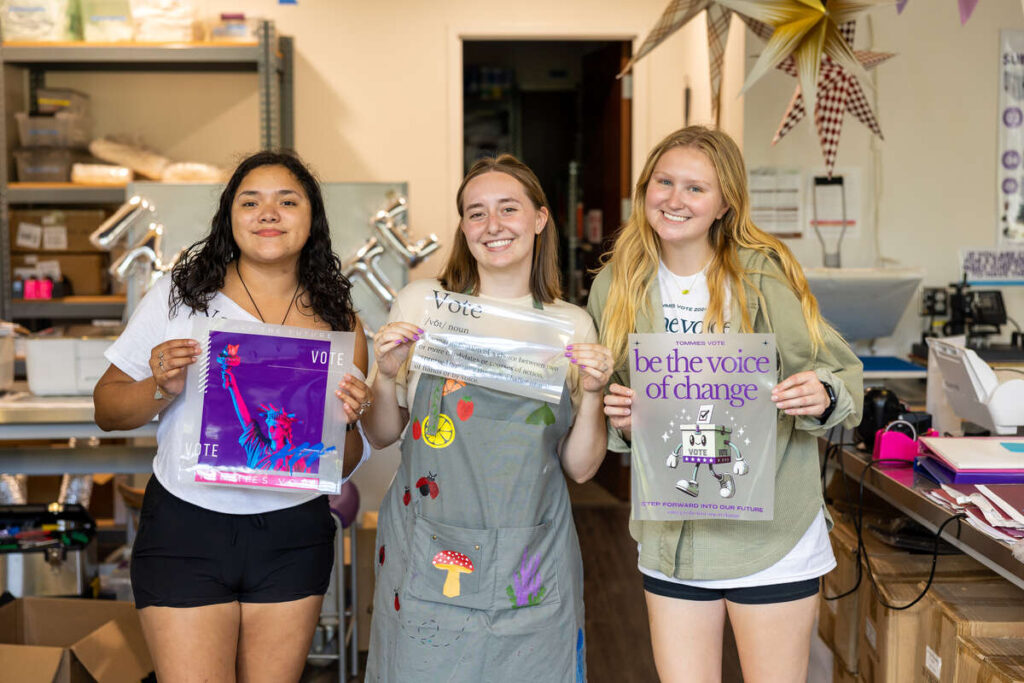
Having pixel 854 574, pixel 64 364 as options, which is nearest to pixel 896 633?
pixel 854 574

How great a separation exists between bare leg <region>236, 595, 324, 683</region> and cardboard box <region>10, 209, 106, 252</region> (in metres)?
2.96

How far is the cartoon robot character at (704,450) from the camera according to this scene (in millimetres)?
1488

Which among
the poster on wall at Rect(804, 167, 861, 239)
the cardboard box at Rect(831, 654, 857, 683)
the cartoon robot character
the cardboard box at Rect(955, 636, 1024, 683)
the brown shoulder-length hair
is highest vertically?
the poster on wall at Rect(804, 167, 861, 239)

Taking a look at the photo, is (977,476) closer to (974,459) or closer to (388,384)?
(974,459)

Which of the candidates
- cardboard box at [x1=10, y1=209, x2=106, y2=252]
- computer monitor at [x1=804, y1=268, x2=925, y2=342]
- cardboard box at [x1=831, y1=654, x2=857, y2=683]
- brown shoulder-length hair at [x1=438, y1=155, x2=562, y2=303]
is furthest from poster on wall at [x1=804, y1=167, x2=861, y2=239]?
cardboard box at [x1=10, y1=209, x2=106, y2=252]

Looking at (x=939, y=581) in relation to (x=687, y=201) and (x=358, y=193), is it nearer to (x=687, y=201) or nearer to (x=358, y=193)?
(x=687, y=201)

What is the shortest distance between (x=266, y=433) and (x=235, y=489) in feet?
0.35

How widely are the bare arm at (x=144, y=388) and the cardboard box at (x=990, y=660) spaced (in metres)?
1.40

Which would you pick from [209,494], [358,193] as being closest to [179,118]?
[358,193]

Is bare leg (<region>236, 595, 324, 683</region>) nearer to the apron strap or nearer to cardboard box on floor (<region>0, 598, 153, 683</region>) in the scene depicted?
the apron strap

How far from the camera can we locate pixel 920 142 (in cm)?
325

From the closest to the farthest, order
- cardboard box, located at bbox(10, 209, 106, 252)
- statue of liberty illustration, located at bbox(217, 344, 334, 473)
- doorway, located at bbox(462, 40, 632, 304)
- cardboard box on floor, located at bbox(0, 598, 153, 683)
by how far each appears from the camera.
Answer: statue of liberty illustration, located at bbox(217, 344, 334, 473) < cardboard box on floor, located at bbox(0, 598, 153, 683) < cardboard box, located at bbox(10, 209, 106, 252) < doorway, located at bbox(462, 40, 632, 304)

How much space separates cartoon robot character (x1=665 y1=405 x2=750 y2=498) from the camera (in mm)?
1488

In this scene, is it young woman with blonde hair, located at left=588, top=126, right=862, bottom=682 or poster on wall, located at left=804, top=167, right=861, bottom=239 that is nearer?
young woman with blonde hair, located at left=588, top=126, right=862, bottom=682
